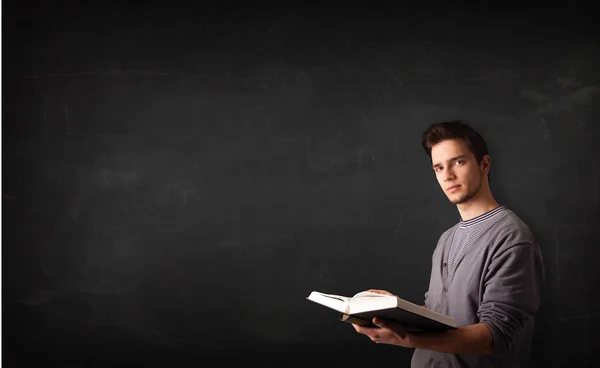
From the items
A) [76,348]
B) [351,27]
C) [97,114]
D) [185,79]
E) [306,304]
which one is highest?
[351,27]

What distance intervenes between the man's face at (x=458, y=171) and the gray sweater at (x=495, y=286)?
0.08m

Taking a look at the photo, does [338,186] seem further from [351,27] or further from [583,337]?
[583,337]

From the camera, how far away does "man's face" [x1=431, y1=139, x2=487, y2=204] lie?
1.55 m

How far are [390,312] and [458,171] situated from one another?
0.54m

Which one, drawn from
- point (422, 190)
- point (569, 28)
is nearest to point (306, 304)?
point (422, 190)

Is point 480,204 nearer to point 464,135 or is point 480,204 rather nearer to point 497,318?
point 464,135

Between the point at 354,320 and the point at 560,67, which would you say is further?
the point at 560,67

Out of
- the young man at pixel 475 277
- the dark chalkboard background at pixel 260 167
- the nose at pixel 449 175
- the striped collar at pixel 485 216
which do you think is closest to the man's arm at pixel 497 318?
the young man at pixel 475 277

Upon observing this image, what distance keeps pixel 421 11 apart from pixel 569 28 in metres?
0.70

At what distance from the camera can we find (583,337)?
258cm

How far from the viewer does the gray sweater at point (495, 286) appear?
132 cm

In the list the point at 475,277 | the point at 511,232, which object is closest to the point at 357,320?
the point at 475,277

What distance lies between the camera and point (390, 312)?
1.18 metres

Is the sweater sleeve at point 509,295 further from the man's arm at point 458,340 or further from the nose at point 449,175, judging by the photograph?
the nose at point 449,175
